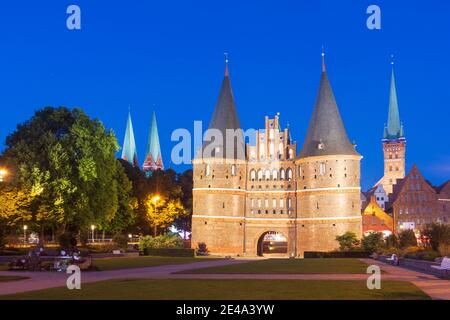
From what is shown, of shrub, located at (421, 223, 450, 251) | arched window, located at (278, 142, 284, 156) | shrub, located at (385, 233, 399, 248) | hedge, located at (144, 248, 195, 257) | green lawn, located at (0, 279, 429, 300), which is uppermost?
arched window, located at (278, 142, 284, 156)

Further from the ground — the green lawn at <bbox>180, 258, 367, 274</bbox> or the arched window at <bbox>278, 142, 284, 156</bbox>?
the arched window at <bbox>278, 142, 284, 156</bbox>

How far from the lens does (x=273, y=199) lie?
91.2 metres

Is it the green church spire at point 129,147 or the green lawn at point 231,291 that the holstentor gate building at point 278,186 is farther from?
the green church spire at point 129,147

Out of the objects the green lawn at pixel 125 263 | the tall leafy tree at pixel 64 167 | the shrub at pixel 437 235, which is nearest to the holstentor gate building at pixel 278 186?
the tall leafy tree at pixel 64 167

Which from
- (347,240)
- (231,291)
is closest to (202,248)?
(347,240)

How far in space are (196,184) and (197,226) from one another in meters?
5.99

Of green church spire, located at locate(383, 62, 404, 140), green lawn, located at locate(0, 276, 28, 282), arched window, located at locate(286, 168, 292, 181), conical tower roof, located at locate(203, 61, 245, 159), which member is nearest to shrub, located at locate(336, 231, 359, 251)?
arched window, located at locate(286, 168, 292, 181)

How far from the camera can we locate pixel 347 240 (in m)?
76.6

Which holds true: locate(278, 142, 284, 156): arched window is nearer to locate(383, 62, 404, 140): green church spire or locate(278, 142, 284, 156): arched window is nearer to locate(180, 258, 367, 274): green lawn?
locate(180, 258, 367, 274): green lawn

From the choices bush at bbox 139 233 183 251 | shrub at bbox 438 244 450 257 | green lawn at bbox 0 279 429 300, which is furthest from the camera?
bush at bbox 139 233 183 251

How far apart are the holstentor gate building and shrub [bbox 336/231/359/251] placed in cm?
481

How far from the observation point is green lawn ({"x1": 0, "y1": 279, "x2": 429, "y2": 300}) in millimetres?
19078

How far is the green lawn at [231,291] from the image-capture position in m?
19.1
